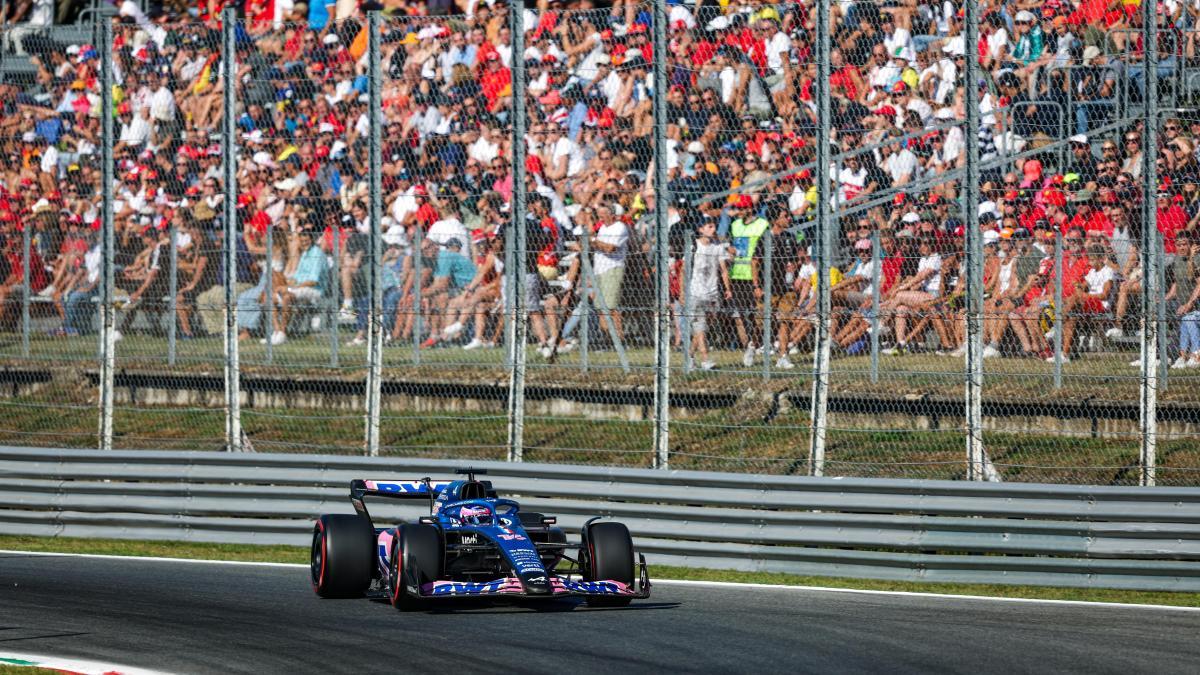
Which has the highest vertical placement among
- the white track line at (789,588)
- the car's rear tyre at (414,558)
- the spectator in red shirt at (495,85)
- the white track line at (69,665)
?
the spectator in red shirt at (495,85)

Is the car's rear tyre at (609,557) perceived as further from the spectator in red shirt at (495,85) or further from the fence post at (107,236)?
the fence post at (107,236)

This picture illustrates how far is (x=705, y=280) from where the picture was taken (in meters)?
13.6

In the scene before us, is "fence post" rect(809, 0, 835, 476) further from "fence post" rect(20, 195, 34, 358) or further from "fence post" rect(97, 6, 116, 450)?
"fence post" rect(20, 195, 34, 358)

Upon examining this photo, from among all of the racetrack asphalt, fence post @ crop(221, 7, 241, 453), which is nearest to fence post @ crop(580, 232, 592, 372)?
the racetrack asphalt

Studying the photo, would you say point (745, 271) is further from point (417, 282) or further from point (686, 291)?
point (417, 282)

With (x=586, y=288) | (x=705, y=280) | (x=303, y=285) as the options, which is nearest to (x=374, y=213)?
(x=303, y=285)

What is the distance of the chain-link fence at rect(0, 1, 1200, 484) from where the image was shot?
12625 millimetres

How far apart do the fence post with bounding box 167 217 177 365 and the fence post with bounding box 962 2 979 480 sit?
23.3 ft

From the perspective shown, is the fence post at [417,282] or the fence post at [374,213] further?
the fence post at [417,282]

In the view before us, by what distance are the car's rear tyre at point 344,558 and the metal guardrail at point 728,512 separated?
93.4 inches

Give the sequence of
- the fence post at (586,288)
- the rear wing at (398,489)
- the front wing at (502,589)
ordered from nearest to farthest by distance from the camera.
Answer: the front wing at (502,589) → the rear wing at (398,489) → the fence post at (586,288)

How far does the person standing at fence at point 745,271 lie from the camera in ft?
43.7

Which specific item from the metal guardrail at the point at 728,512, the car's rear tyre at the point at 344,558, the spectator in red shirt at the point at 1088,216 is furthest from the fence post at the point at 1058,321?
the car's rear tyre at the point at 344,558

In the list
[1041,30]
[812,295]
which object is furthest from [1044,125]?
[812,295]
